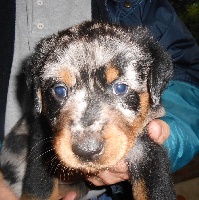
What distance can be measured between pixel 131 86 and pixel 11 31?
3.63 ft

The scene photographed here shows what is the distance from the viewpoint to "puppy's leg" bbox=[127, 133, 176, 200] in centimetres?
216

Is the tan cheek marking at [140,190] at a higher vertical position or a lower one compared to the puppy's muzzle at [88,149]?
lower

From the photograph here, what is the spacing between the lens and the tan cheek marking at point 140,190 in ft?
7.13

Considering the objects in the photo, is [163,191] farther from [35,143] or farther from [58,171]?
[35,143]

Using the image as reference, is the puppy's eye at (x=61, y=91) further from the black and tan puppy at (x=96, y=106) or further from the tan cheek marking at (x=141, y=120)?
the tan cheek marking at (x=141, y=120)

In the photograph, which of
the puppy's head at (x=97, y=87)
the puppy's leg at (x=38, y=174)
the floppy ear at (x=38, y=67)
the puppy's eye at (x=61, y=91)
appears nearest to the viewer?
the puppy's head at (x=97, y=87)

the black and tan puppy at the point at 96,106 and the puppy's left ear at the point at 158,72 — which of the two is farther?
the puppy's left ear at the point at 158,72

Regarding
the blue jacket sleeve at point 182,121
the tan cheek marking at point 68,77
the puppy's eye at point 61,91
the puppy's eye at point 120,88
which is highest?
the tan cheek marking at point 68,77

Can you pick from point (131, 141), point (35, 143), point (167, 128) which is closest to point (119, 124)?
point (131, 141)

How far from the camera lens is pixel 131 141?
1.96m

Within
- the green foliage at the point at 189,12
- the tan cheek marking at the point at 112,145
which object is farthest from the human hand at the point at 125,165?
the green foliage at the point at 189,12

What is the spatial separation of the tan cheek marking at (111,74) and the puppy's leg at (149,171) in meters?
0.62

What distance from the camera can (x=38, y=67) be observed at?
223cm

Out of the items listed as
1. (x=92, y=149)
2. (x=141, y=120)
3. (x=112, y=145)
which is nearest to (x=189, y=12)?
(x=141, y=120)
